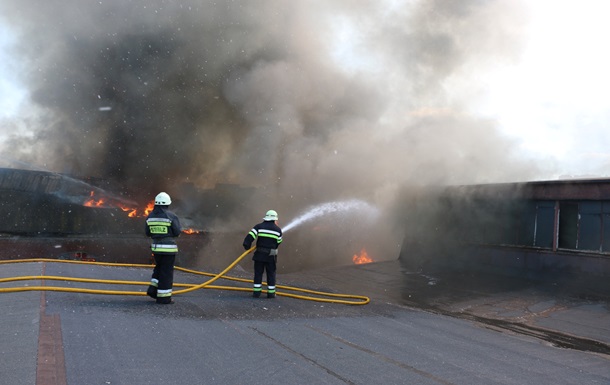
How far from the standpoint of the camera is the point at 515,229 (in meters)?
12.4

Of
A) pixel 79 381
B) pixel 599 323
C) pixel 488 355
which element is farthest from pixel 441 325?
pixel 79 381

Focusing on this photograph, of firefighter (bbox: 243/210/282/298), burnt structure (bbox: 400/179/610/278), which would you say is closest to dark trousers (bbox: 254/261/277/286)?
firefighter (bbox: 243/210/282/298)

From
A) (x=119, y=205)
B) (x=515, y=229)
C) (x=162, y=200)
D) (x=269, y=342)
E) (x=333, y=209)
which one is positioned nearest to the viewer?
(x=269, y=342)

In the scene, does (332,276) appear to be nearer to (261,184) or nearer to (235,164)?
(261,184)

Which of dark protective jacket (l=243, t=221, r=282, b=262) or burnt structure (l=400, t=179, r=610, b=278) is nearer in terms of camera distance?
dark protective jacket (l=243, t=221, r=282, b=262)

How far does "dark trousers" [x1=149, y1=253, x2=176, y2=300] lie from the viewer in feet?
19.4

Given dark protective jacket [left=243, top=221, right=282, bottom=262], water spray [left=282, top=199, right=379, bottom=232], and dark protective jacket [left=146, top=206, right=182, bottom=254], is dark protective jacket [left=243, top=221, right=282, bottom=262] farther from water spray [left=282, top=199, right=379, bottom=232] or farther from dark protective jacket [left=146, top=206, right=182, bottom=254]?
water spray [left=282, top=199, right=379, bottom=232]

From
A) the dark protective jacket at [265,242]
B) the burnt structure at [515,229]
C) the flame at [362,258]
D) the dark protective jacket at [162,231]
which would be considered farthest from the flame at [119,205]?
the dark protective jacket at [162,231]

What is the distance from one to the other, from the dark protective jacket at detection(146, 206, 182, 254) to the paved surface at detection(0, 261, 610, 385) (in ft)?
2.29

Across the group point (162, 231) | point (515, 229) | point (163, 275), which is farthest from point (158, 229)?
point (515, 229)

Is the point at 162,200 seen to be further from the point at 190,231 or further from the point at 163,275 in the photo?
the point at 190,231

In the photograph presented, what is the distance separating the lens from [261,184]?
20266 mm

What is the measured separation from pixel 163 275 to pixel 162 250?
31 centimetres

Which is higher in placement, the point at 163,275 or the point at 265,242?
the point at 265,242
